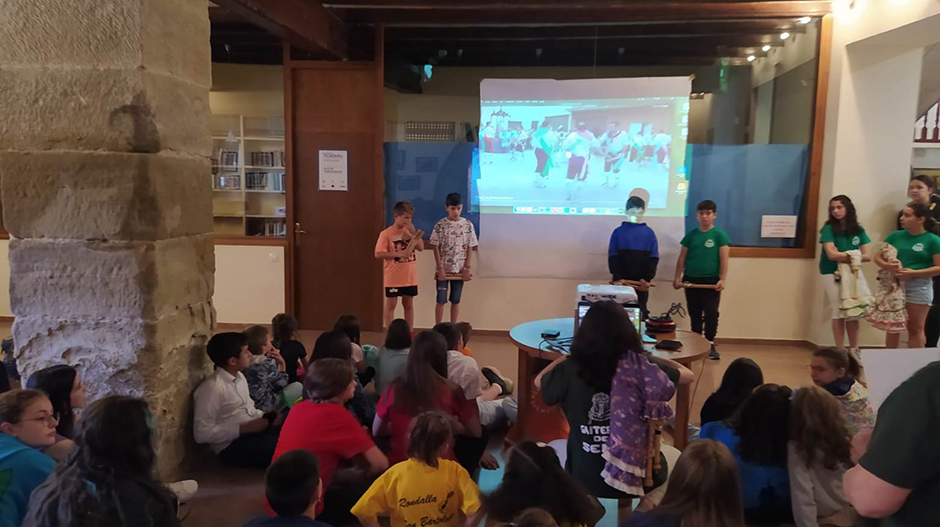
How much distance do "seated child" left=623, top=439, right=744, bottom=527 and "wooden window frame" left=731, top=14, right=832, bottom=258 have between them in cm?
412

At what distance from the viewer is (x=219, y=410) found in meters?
2.91

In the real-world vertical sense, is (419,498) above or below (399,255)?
below

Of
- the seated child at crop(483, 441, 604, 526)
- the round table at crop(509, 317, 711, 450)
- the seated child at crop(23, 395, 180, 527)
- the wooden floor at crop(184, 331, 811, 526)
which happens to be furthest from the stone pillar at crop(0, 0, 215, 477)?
the seated child at crop(483, 441, 604, 526)

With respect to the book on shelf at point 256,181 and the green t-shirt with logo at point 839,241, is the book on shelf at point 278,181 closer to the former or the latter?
the book on shelf at point 256,181

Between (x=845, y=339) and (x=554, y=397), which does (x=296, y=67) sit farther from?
(x=845, y=339)

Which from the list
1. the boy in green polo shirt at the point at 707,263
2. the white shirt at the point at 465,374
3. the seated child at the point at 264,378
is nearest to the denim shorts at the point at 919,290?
the boy in green polo shirt at the point at 707,263

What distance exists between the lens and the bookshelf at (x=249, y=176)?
5.79 meters

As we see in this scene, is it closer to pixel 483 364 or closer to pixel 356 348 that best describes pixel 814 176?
pixel 483 364

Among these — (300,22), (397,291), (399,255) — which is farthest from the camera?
(397,291)

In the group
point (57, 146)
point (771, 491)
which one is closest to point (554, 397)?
point (771, 491)

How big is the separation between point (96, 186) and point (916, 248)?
4.86m

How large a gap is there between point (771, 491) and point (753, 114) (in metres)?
3.93

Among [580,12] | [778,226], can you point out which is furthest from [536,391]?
[580,12]

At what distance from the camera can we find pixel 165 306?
2.71 m
